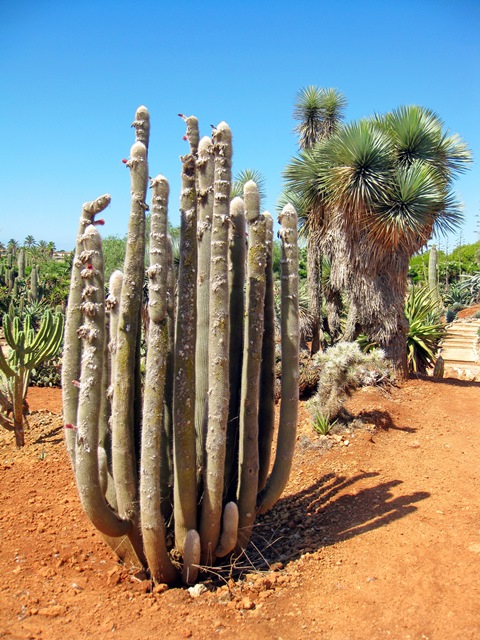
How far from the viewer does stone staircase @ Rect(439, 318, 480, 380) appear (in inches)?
587

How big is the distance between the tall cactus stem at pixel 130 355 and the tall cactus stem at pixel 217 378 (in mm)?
499

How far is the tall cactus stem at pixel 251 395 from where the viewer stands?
12.9 ft

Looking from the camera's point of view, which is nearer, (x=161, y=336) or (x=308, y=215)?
(x=161, y=336)

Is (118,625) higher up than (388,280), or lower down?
lower down

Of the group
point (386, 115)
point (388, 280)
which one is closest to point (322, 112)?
point (386, 115)

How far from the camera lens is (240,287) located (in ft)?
13.9

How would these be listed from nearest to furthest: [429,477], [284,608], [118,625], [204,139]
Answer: [118,625] → [284,608] → [204,139] → [429,477]

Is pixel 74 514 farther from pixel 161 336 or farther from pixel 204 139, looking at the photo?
pixel 204 139

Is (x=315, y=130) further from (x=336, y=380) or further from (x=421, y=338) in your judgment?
(x=336, y=380)

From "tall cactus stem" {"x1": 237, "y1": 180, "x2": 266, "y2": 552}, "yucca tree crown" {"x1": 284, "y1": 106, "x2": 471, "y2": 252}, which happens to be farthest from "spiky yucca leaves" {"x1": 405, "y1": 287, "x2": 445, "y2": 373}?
"tall cactus stem" {"x1": 237, "y1": 180, "x2": 266, "y2": 552}

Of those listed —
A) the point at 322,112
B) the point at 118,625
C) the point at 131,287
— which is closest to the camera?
the point at 118,625

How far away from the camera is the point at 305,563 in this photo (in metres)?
3.87

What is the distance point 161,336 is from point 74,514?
2.14 meters

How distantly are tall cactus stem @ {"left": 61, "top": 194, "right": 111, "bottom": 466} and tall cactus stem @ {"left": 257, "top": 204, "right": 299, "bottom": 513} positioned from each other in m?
1.43
